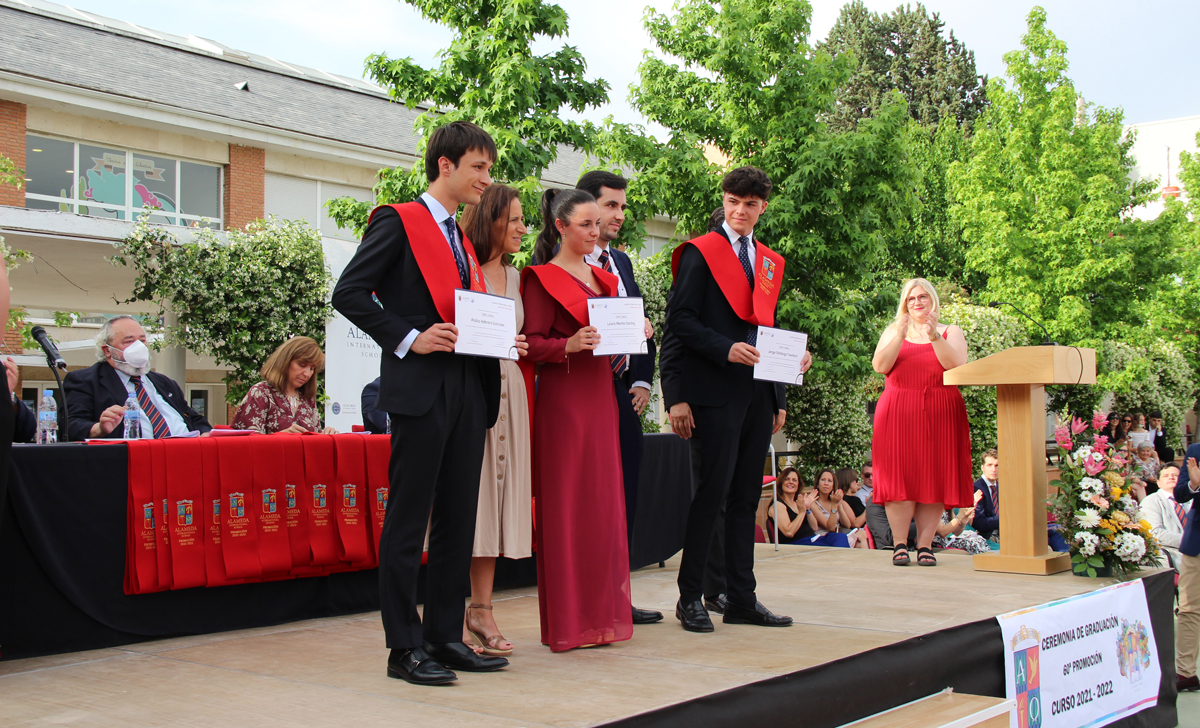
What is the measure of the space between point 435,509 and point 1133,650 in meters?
3.52

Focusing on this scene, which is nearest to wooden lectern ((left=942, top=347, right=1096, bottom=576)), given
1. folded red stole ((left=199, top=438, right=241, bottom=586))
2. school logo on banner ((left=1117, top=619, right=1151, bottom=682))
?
school logo on banner ((left=1117, top=619, right=1151, bottom=682))

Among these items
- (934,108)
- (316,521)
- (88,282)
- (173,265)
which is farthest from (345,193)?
(934,108)

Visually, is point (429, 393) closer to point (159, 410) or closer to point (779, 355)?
point (779, 355)

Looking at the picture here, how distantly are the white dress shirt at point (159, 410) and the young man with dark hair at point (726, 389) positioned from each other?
258cm

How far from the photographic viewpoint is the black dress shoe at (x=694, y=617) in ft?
11.3

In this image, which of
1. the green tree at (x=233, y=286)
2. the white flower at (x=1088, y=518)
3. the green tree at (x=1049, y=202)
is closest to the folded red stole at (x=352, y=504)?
the white flower at (x=1088, y=518)

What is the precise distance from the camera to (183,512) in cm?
364

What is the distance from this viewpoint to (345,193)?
16.6 m

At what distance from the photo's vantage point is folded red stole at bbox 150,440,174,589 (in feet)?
11.6

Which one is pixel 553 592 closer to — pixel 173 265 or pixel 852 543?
pixel 852 543

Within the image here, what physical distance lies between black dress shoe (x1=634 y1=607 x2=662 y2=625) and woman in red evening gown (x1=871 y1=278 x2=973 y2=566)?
88.6 inches

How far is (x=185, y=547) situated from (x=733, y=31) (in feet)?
35.2

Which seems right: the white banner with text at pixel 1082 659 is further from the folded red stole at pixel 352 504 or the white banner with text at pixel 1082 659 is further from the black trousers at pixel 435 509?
the folded red stole at pixel 352 504

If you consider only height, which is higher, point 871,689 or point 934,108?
point 934,108
